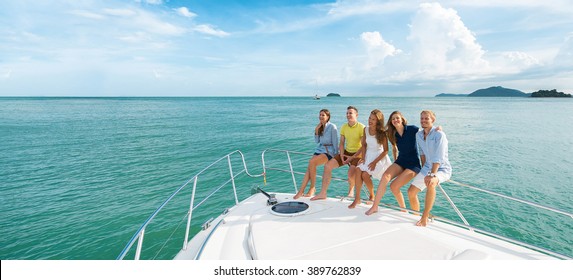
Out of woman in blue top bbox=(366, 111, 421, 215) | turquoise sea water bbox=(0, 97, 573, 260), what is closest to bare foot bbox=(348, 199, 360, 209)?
woman in blue top bbox=(366, 111, 421, 215)

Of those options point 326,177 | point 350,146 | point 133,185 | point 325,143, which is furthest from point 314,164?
point 133,185

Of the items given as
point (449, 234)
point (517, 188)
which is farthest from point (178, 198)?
point (517, 188)

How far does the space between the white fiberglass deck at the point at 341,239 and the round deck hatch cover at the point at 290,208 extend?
0.21 feet

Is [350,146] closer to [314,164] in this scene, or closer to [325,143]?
[325,143]

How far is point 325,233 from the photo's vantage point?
3.53 meters

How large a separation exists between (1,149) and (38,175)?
9.39m

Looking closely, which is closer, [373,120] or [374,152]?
[373,120]

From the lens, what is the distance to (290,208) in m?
4.31

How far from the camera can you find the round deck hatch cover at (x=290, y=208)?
416 centimetres

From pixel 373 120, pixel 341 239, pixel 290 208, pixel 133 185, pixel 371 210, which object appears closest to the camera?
pixel 341 239

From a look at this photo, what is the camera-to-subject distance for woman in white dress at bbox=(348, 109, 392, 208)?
466 centimetres

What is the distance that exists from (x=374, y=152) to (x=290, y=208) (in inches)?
67.7

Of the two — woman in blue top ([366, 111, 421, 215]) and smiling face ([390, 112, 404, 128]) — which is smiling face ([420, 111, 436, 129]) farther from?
smiling face ([390, 112, 404, 128])

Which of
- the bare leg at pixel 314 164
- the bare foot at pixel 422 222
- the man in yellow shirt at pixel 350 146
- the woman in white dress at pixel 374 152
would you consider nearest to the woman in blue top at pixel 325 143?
the bare leg at pixel 314 164
